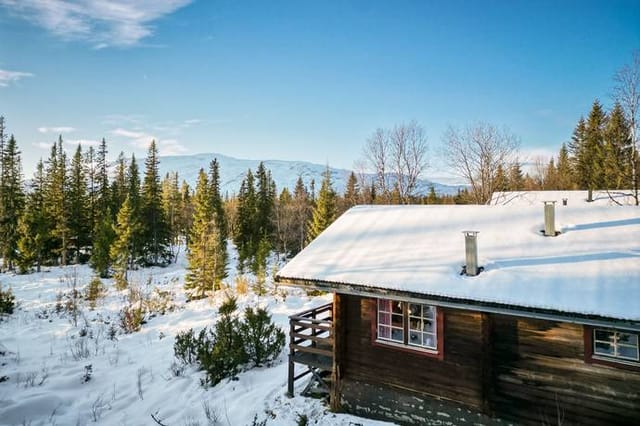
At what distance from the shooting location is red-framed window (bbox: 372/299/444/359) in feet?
30.0

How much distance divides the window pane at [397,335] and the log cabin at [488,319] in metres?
0.06

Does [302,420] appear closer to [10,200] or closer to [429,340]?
[429,340]

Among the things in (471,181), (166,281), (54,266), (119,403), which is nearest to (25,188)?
(54,266)

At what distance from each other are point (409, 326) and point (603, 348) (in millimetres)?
4000

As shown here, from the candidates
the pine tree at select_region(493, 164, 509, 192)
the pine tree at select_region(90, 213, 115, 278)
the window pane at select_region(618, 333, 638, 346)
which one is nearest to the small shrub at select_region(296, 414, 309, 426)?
the window pane at select_region(618, 333, 638, 346)

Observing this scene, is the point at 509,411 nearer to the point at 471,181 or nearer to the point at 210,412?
the point at 210,412

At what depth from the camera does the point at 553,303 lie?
736 cm

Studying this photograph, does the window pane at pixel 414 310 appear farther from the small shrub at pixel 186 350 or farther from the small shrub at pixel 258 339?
the small shrub at pixel 186 350

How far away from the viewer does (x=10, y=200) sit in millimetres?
43094

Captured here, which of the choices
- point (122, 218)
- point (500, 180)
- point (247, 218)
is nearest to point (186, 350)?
point (122, 218)

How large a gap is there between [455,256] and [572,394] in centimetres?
372

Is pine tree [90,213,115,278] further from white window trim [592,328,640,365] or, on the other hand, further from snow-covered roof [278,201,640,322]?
white window trim [592,328,640,365]

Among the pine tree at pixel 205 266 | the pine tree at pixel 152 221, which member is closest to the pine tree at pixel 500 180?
the pine tree at pixel 205 266

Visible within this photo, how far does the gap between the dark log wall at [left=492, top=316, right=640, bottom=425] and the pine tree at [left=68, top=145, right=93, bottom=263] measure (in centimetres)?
4667
